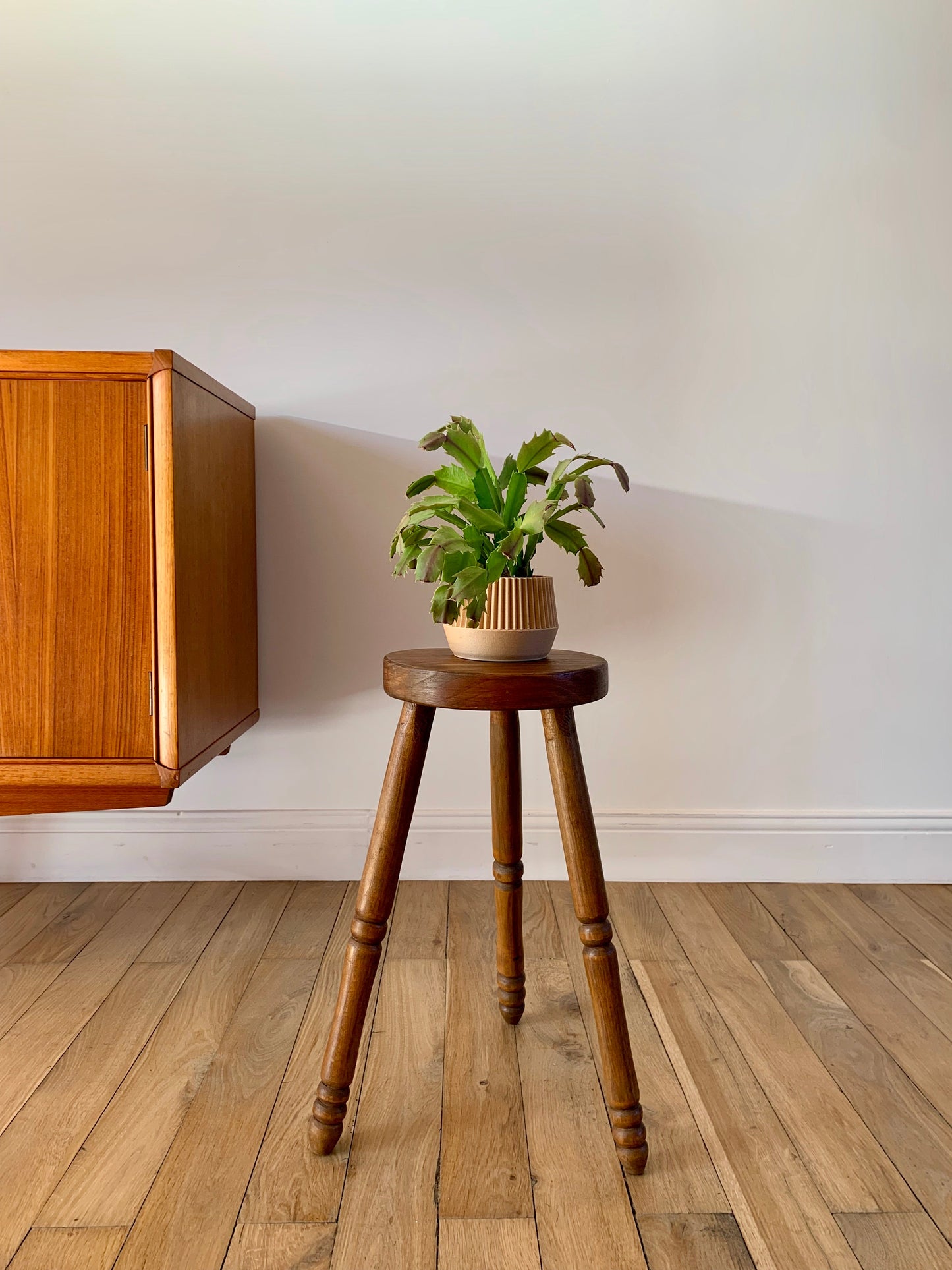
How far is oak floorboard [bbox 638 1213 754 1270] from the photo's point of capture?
91 centimetres

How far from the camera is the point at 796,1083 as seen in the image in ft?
4.01

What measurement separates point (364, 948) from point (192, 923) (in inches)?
29.5

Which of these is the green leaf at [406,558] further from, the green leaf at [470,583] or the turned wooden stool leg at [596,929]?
the turned wooden stool leg at [596,929]

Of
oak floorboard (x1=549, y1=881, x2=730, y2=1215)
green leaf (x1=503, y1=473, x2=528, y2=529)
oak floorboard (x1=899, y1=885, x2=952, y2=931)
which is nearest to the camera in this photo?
oak floorboard (x1=549, y1=881, x2=730, y2=1215)

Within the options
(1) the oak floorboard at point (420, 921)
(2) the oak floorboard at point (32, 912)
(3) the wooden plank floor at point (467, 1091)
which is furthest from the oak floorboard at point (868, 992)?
(2) the oak floorboard at point (32, 912)

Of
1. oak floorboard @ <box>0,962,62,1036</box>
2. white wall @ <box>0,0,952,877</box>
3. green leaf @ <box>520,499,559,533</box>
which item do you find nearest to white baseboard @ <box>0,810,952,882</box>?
white wall @ <box>0,0,952,877</box>

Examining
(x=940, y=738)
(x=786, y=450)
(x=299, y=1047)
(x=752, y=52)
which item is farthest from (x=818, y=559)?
(x=299, y=1047)

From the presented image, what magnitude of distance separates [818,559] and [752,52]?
985mm

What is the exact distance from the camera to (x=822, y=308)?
1874 mm

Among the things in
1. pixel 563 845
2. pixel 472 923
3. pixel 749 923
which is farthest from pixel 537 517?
pixel 749 923

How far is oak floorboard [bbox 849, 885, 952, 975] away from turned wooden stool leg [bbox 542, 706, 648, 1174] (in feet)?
2.49

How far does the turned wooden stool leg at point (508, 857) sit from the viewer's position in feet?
4.33

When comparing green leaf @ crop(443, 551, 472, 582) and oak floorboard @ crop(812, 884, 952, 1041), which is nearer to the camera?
green leaf @ crop(443, 551, 472, 582)

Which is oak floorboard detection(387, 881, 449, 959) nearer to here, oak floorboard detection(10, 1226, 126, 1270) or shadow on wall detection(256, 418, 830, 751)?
shadow on wall detection(256, 418, 830, 751)
